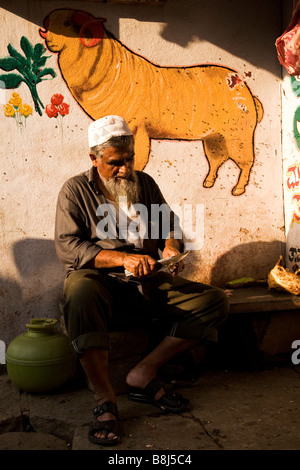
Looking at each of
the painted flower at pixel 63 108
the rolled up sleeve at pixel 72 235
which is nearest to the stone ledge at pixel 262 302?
the rolled up sleeve at pixel 72 235

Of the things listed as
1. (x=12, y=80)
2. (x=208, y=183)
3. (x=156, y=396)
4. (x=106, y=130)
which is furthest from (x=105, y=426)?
(x=12, y=80)

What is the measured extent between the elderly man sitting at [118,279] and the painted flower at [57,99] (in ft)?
2.78

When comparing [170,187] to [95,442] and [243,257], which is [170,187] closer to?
[243,257]

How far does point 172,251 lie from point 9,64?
201 centimetres

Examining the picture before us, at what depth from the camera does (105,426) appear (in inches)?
96.5

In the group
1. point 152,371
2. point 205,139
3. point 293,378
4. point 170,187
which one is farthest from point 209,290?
point 205,139

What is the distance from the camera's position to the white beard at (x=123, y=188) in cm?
314

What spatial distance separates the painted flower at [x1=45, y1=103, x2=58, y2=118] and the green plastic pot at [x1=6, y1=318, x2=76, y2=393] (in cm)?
168

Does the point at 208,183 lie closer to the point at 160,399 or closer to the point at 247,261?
the point at 247,261

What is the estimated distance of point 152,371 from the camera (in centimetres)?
293

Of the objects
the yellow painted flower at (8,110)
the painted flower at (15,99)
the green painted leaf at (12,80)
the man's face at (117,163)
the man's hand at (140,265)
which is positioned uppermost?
the green painted leaf at (12,80)

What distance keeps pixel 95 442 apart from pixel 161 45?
3.16 m

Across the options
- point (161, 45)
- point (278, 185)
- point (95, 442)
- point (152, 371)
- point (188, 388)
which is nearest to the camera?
point (95, 442)

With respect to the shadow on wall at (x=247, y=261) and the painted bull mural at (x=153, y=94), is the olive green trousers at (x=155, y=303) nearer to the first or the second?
the shadow on wall at (x=247, y=261)
